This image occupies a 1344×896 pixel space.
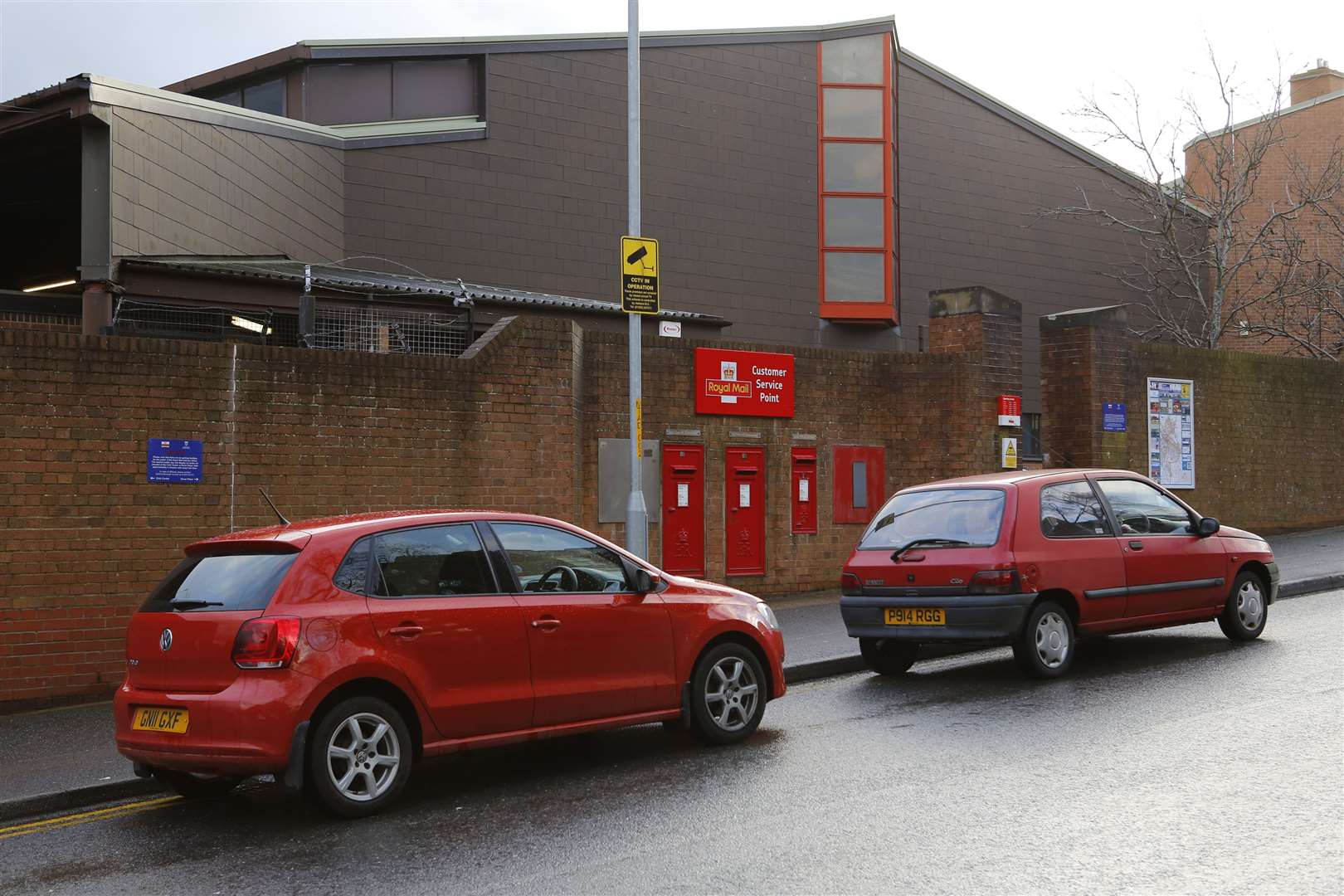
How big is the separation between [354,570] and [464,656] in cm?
73

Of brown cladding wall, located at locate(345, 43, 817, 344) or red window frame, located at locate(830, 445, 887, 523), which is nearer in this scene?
red window frame, located at locate(830, 445, 887, 523)

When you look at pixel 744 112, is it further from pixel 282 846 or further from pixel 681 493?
pixel 282 846

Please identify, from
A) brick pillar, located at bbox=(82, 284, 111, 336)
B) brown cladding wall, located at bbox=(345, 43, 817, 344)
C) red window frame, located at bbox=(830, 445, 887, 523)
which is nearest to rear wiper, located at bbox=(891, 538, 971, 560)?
red window frame, located at bbox=(830, 445, 887, 523)

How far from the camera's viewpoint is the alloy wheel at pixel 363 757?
6051 millimetres

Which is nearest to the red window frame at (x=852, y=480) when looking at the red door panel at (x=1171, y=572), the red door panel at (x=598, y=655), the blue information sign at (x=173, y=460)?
the red door panel at (x=1171, y=572)

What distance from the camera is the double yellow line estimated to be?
638 cm

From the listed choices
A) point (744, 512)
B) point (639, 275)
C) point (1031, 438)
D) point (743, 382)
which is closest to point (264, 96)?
point (743, 382)

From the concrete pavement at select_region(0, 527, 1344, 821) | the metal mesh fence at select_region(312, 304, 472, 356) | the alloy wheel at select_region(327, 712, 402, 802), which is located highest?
the metal mesh fence at select_region(312, 304, 472, 356)

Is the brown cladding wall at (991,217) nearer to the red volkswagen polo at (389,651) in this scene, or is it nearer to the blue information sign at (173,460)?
the blue information sign at (173,460)

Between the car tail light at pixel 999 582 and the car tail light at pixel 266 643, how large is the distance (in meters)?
5.19

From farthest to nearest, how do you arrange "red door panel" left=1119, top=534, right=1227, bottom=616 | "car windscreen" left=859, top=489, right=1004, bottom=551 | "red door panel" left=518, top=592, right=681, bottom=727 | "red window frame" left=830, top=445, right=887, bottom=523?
"red window frame" left=830, top=445, right=887, bottom=523, "red door panel" left=1119, top=534, right=1227, bottom=616, "car windscreen" left=859, top=489, right=1004, bottom=551, "red door panel" left=518, top=592, right=681, bottom=727

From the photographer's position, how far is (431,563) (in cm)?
666

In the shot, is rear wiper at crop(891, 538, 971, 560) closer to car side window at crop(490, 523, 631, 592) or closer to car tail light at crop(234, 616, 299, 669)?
car side window at crop(490, 523, 631, 592)

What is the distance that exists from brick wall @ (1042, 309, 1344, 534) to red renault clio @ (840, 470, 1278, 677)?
825 centimetres
